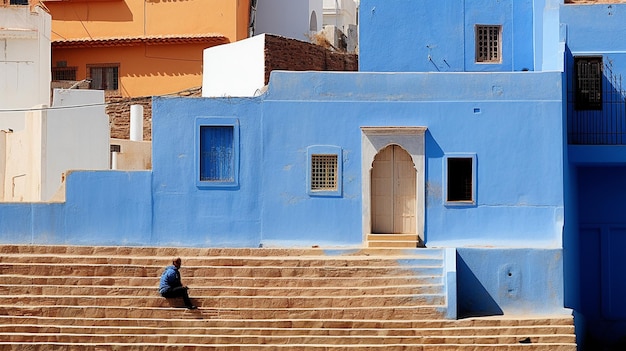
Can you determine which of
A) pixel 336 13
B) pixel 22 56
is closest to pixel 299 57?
pixel 22 56

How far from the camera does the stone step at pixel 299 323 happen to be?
20.9 m

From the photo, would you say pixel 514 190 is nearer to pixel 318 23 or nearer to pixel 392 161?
pixel 392 161

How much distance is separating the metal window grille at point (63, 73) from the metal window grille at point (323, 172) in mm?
13152

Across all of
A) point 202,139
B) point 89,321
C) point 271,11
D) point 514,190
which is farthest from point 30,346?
point 271,11

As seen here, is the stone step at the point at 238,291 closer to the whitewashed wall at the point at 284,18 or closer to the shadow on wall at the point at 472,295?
the shadow on wall at the point at 472,295

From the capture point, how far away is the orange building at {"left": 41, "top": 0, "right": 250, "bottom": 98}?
33406 mm

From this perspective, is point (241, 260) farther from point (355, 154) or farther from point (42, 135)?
point (42, 135)

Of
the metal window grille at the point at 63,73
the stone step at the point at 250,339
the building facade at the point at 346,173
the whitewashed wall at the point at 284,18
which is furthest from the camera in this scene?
the whitewashed wall at the point at 284,18

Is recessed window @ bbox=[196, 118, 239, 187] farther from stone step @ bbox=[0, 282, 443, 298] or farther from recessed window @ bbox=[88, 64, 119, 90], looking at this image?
recessed window @ bbox=[88, 64, 119, 90]

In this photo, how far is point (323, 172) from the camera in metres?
23.1

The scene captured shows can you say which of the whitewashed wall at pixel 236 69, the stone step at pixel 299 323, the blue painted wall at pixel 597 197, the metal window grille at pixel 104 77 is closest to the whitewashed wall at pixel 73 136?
the whitewashed wall at pixel 236 69

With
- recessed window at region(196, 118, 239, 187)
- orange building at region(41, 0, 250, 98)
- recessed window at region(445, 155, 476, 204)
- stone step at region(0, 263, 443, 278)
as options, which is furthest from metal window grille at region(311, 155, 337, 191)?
orange building at region(41, 0, 250, 98)

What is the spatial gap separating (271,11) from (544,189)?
48.3 feet

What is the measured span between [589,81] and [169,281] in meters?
9.00
